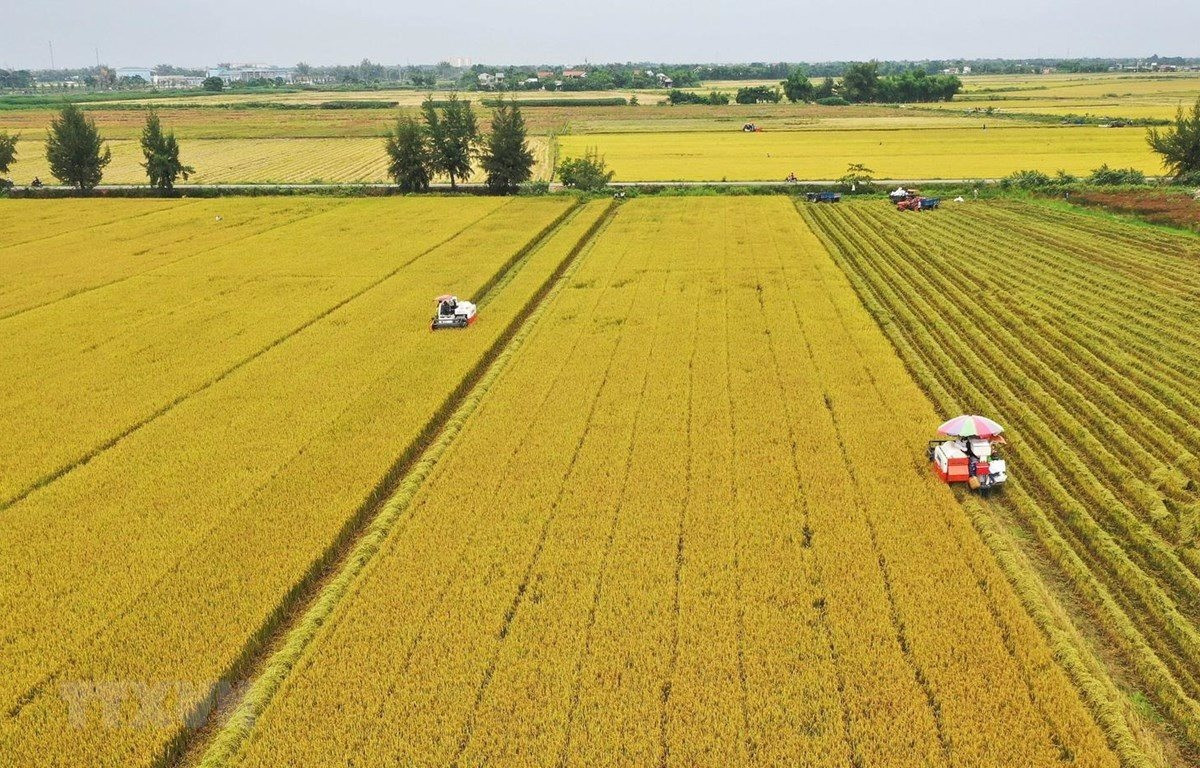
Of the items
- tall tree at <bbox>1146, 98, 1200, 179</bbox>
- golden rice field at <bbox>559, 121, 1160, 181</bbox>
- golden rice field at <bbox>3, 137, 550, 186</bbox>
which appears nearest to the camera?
tall tree at <bbox>1146, 98, 1200, 179</bbox>

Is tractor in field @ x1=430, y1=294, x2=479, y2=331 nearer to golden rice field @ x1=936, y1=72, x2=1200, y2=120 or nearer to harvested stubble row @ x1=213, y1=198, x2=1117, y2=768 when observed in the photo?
harvested stubble row @ x1=213, y1=198, x2=1117, y2=768

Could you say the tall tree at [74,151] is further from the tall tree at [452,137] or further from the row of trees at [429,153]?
the tall tree at [452,137]

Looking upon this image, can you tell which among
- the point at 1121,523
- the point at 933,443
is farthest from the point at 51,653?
the point at 1121,523

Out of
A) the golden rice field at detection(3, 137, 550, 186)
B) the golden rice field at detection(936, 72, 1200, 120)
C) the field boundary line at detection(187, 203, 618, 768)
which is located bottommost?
the field boundary line at detection(187, 203, 618, 768)

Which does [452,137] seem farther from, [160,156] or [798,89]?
[798,89]

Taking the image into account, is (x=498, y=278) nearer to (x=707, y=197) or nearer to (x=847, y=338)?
(x=847, y=338)

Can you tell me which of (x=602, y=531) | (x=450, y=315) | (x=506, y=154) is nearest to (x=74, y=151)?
(x=506, y=154)

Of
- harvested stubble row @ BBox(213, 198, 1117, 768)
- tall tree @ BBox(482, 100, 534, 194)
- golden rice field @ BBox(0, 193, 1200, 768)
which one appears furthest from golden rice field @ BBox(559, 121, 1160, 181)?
harvested stubble row @ BBox(213, 198, 1117, 768)
